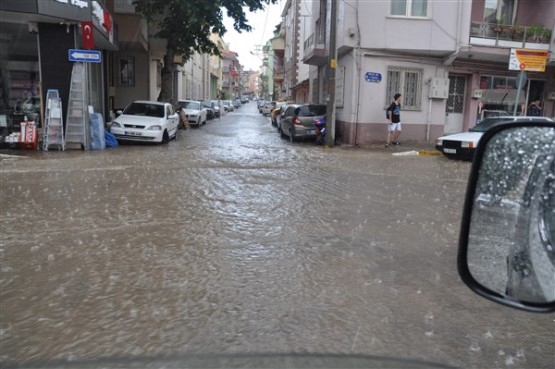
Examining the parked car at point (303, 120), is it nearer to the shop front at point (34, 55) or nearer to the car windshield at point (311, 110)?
the car windshield at point (311, 110)

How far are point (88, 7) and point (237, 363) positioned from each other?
13.9 meters

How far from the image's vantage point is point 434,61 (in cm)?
1947

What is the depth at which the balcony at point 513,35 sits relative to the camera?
63.6ft

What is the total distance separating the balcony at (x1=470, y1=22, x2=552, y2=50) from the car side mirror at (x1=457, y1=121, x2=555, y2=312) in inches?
750

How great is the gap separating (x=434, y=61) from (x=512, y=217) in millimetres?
18681

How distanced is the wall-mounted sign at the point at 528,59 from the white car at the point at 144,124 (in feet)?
39.6

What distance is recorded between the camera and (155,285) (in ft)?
15.2

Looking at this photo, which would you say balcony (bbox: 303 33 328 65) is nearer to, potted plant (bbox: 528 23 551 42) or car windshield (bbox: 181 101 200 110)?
potted plant (bbox: 528 23 551 42)

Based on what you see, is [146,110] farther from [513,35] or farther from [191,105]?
[513,35]

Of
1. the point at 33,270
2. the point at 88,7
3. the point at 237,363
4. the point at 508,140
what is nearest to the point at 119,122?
the point at 88,7

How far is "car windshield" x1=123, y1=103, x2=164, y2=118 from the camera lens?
59.6ft

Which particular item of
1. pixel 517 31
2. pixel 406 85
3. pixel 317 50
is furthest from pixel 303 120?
pixel 517 31

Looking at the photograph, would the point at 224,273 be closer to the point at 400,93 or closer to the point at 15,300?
the point at 15,300

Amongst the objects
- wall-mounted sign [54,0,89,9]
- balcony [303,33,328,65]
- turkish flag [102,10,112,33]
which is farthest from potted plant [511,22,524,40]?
wall-mounted sign [54,0,89,9]
